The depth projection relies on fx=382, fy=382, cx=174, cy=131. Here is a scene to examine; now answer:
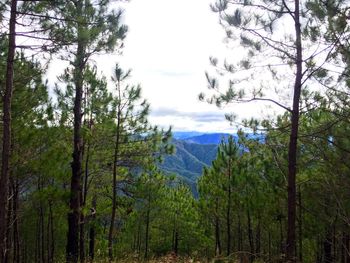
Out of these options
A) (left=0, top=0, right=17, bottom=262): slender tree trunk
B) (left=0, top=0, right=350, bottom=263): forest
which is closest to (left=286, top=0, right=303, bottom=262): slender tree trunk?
(left=0, top=0, right=350, bottom=263): forest

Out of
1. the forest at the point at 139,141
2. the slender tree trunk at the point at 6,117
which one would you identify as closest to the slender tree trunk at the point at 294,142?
the forest at the point at 139,141

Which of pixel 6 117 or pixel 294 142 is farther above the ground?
pixel 6 117

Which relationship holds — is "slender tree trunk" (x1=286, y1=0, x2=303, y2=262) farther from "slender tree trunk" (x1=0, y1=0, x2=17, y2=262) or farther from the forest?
"slender tree trunk" (x1=0, y1=0, x2=17, y2=262)

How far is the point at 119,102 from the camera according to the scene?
15219 mm

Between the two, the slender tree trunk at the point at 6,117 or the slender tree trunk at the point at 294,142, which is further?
the slender tree trunk at the point at 294,142

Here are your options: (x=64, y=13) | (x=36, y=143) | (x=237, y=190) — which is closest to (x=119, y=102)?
(x=36, y=143)

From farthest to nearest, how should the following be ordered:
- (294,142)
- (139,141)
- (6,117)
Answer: (139,141) → (294,142) → (6,117)

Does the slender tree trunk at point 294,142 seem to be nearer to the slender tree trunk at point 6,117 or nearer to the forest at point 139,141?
the forest at point 139,141

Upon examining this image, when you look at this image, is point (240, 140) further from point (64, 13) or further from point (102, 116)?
point (64, 13)

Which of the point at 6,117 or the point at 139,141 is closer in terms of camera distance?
the point at 6,117

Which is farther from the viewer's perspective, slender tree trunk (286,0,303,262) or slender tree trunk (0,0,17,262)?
slender tree trunk (286,0,303,262)

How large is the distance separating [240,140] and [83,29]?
1366 centimetres

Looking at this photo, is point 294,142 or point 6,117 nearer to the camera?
point 6,117

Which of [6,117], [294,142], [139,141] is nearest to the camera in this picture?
[6,117]
